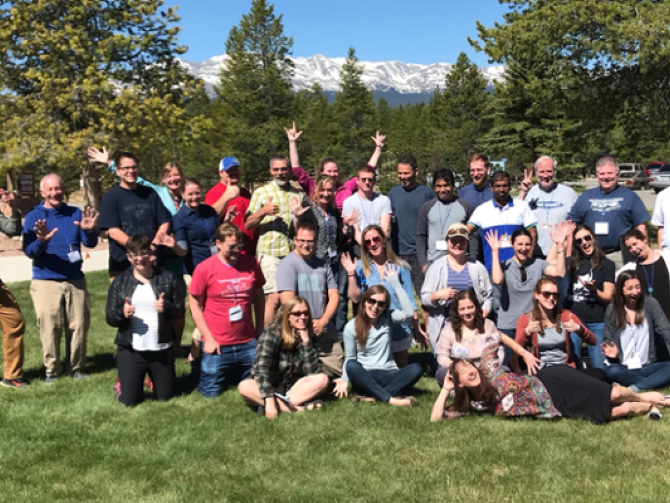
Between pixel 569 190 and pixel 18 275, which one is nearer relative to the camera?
pixel 569 190

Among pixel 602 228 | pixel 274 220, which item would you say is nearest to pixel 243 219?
pixel 274 220

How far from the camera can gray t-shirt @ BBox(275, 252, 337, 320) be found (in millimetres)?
5801

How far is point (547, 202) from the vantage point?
266 inches

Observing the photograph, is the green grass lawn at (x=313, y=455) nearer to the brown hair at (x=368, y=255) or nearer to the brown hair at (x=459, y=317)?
the brown hair at (x=459, y=317)

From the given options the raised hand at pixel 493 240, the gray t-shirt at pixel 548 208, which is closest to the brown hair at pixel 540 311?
the raised hand at pixel 493 240

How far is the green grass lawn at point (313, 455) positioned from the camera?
393 centimetres

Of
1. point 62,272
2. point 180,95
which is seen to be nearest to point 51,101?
point 180,95

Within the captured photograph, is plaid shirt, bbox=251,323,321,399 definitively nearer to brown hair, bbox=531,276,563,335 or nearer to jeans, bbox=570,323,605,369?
brown hair, bbox=531,276,563,335

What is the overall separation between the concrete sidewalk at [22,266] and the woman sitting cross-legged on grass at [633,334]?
11415mm

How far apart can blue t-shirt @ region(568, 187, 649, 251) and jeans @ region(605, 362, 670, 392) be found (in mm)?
1401

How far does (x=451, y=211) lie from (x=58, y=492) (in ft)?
14.3

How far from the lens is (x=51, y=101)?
20672mm

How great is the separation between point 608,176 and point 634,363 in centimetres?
192

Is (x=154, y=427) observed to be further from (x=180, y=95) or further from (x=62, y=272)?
(x=180, y=95)
